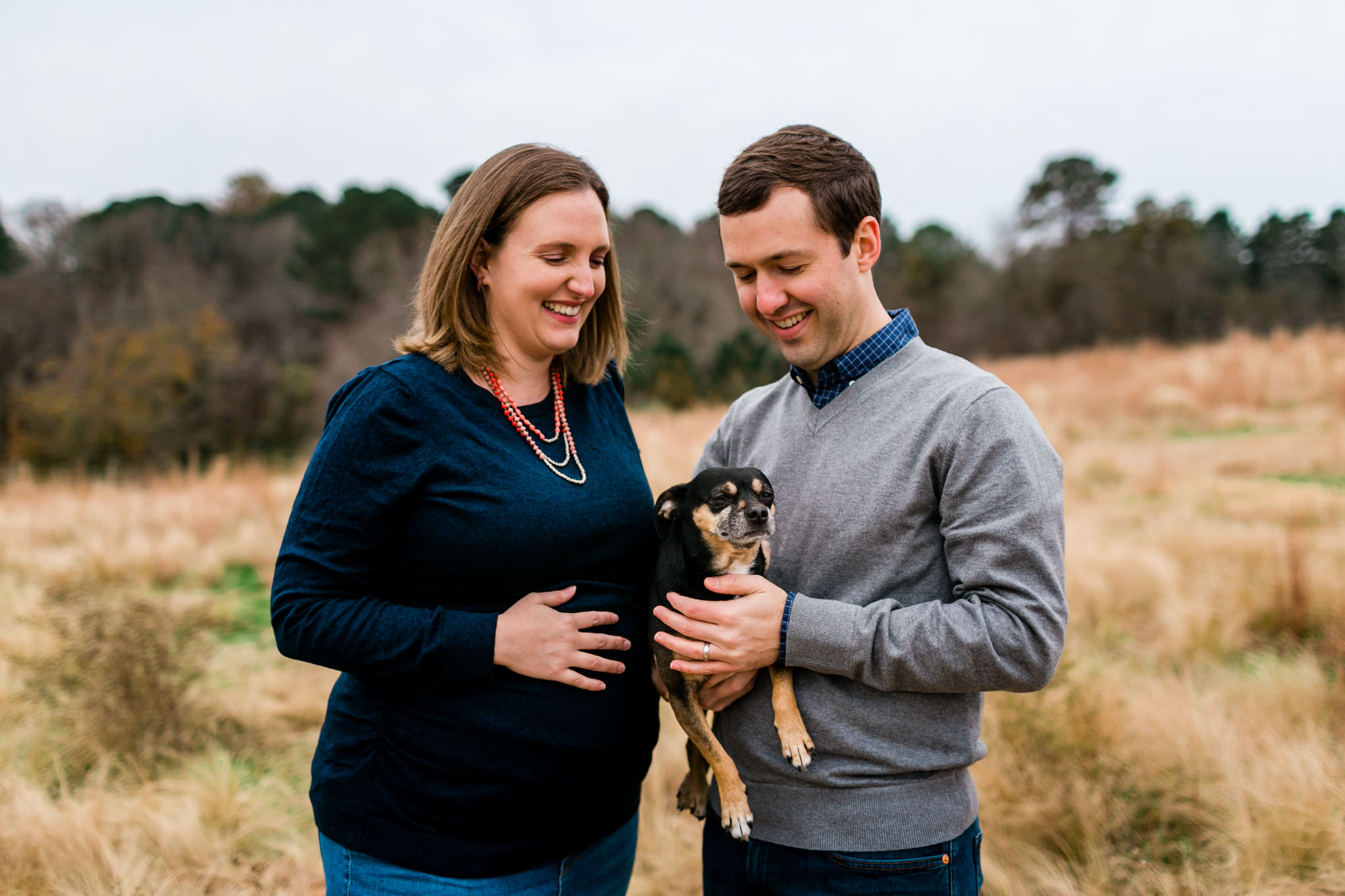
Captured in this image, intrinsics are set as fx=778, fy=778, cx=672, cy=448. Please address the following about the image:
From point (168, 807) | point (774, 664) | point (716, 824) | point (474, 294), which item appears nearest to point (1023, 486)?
point (774, 664)

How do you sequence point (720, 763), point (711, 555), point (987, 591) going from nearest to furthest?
point (987, 591) → point (720, 763) → point (711, 555)

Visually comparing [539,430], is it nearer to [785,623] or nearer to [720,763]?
[785,623]

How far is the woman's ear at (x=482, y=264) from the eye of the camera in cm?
213

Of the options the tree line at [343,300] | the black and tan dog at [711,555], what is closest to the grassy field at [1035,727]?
the black and tan dog at [711,555]

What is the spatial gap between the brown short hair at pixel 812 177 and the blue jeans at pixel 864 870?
1.44 m

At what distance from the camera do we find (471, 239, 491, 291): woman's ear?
83.9 inches

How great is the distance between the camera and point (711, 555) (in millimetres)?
2279

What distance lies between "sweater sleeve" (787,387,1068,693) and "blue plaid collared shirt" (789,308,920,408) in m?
0.33

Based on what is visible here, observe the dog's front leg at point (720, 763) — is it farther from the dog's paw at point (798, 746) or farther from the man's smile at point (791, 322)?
the man's smile at point (791, 322)

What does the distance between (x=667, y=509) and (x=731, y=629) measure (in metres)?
0.54

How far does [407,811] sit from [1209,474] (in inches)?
417

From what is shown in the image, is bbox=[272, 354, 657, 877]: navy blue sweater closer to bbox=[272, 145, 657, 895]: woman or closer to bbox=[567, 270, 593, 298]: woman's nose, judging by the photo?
bbox=[272, 145, 657, 895]: woman

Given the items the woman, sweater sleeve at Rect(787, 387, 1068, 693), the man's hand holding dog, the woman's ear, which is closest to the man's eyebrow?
the woman

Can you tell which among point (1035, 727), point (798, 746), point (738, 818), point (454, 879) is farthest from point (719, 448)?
point (1035, 727)
